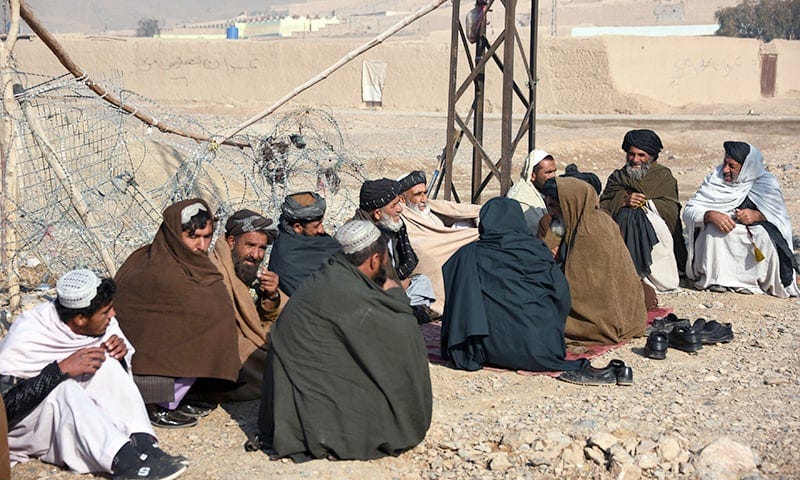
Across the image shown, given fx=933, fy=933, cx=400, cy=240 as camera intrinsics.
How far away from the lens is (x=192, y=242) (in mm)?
4652

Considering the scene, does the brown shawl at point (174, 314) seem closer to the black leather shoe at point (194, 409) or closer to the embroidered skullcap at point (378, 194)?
the black leather shoe at point (194, 409)

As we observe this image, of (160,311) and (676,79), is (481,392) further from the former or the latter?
(676,79)

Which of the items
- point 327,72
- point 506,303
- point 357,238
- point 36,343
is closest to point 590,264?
point 506,303

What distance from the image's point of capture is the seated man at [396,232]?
19.8 ft

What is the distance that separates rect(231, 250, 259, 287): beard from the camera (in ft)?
16.5

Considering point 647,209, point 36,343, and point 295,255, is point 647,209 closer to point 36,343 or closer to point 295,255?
point 295,255

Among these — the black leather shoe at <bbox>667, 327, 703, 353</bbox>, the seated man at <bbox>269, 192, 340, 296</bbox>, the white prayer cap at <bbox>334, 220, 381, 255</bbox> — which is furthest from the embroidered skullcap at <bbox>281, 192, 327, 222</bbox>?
the black leather shoe at <bbox>667, 327, 703, 353</bbox>

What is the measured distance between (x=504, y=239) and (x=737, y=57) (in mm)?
27823

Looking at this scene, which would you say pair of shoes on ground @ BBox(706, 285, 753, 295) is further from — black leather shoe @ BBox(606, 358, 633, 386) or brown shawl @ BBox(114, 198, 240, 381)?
brown shawl @ BBox(114, 198, 240, 381)

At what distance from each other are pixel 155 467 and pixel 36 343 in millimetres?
737

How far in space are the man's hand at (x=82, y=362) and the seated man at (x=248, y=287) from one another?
89 cm

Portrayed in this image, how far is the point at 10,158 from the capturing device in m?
5.91

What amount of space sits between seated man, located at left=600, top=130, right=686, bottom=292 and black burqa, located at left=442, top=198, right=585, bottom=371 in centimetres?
179

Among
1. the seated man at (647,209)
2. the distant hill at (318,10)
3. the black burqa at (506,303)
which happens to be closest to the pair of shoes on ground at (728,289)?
the seated man at (647,209)
